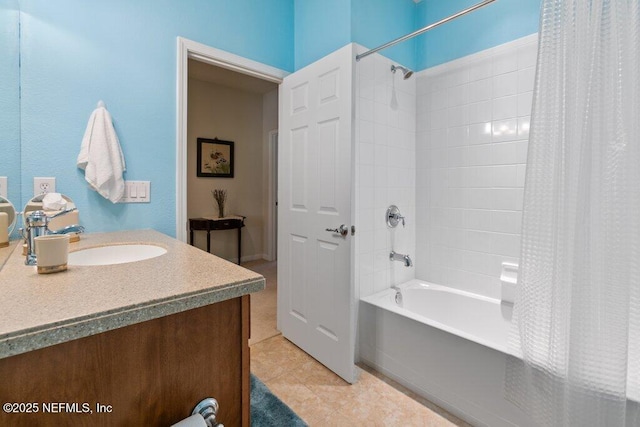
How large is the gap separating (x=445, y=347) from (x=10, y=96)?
2.26 meters

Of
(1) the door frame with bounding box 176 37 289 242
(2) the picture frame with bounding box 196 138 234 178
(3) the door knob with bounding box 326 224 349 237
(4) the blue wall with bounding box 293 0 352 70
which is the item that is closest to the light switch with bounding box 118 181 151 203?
(1) the door frame with bounding box 176 37 289 242

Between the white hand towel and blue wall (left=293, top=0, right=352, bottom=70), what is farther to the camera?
blue wall (left=293, top=0, right=352, bottom=70)

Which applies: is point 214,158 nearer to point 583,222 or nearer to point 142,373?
point 142,373

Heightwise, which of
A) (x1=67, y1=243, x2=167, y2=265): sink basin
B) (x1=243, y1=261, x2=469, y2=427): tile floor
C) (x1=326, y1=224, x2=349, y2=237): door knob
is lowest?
(x1=243, y1=261, x2=469, y2=427): tile floor

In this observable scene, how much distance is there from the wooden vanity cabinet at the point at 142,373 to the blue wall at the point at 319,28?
1.86 m

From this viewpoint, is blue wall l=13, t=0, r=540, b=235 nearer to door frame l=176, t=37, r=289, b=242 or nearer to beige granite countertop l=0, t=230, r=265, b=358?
door frame l=176, t=37, r=289, b=242

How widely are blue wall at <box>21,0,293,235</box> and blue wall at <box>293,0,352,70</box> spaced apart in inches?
18.0

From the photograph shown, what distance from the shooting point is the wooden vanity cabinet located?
21.5 inches

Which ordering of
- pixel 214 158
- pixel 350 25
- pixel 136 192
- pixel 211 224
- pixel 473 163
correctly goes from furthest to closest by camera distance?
pixel 214 158 < pixel 211 224 < pixel 473 163 < pixel 350 25 < pixel 136 192

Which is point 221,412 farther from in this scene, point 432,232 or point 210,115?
point 210,115

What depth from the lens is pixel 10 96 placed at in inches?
46.9

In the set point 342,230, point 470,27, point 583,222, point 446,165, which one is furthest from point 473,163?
point 583,222

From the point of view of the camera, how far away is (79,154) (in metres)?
1.49

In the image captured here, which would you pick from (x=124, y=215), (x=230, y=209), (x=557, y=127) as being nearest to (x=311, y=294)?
(x=124, y=215)
